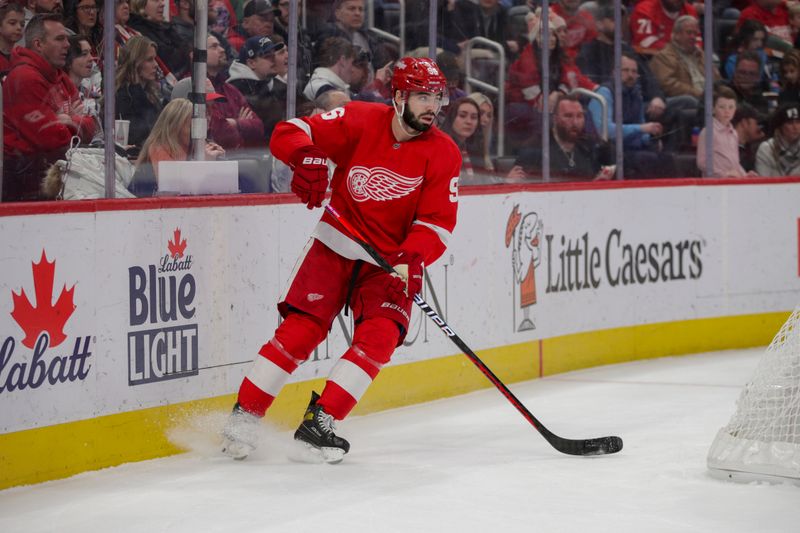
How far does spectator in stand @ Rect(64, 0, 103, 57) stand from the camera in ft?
12.0

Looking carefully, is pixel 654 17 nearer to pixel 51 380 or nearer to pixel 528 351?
pixel 528 351

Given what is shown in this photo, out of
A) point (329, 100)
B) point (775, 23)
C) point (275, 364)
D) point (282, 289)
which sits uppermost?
point (775, 23)

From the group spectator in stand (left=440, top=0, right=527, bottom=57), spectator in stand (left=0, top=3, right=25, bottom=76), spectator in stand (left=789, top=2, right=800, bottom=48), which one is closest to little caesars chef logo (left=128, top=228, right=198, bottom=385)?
spectator in stand (left=0, top=3, right=25, bottom=76)

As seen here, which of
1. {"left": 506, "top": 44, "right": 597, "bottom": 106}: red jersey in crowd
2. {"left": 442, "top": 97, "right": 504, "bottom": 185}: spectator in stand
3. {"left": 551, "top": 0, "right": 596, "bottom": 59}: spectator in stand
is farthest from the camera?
{"left": 551, "top": 0, "right": 596, "bottom": 59}: spectator in stand

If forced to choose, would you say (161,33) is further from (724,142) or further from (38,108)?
(724,142)

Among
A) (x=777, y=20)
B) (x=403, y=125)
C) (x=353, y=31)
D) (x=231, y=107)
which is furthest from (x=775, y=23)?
(x=403, y=125)

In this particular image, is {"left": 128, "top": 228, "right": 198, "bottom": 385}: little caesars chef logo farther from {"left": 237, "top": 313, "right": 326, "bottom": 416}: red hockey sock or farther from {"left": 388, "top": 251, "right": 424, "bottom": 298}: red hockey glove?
{"left": 388, "top": 251, "right": 424, "bottom": 298}: red hockey glove

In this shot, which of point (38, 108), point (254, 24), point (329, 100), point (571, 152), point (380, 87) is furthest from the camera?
point (571, 152)

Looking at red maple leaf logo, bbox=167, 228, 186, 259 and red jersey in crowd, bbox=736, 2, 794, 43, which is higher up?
red jersey in crowd, bbox=736, 2, 794, 43

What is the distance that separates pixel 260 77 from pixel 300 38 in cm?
25

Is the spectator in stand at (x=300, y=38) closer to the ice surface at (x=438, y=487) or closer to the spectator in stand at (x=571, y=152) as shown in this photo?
the ice surface at (x=438, y=487)

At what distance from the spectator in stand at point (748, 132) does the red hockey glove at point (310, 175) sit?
11.8 ft

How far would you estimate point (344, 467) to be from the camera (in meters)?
3.63

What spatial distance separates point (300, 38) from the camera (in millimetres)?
4582
